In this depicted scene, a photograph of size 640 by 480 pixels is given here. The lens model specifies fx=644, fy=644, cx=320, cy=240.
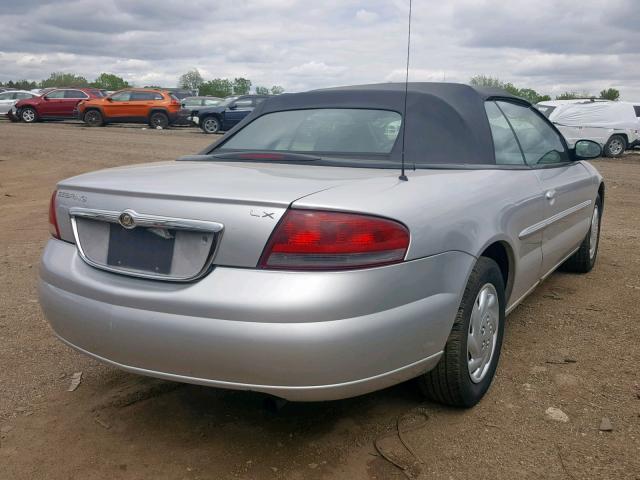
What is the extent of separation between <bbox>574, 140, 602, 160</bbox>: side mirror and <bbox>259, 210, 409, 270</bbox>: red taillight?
287 centimetres

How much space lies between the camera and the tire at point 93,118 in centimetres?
2558

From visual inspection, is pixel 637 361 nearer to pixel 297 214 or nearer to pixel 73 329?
pixel 297 214

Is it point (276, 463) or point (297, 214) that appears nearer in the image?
point (297, 214)

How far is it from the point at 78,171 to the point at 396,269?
1075cm

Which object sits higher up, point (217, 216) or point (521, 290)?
point (217, 216)

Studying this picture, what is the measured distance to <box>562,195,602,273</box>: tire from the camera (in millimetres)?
5215

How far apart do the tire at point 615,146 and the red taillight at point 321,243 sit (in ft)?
57.3

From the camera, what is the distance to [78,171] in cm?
1192

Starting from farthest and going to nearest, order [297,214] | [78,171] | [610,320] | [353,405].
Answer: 1. [78,171]
2. [610,320]
3. [353,405]
4. [297,214]

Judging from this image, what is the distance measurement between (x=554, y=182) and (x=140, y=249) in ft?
8.74

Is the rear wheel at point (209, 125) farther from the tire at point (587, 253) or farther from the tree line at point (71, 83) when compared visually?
the tree line at point (71, 83)

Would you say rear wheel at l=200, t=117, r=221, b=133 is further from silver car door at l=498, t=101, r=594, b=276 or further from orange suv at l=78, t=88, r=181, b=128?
silver car door at l=498, t=101, r=594, b=276

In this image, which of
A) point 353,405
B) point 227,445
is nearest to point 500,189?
point 353,405

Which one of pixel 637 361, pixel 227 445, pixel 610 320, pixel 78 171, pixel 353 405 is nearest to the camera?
pixel 227 445
